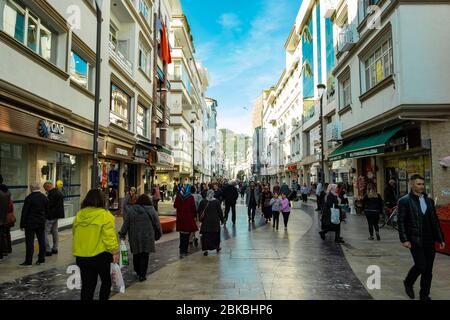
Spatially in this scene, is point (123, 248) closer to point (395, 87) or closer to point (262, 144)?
point (395, 87)

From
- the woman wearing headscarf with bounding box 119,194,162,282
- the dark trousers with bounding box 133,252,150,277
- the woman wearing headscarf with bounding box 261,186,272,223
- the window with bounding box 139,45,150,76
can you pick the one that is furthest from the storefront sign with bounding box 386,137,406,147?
the window with bounding box 139,45,150,76

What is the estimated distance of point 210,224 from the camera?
8891mm

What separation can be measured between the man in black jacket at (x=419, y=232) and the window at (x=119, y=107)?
15460 mm

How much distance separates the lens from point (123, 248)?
5.96 metres

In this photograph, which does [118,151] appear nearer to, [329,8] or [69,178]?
[69,178]

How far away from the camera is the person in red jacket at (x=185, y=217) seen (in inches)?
352

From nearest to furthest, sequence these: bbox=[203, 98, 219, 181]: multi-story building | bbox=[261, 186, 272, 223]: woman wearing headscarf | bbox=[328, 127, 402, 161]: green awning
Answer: bbox=[328, 127, 402, 161]: green awning, bbox=[261, 186, 272, 223]: woman wearing headscarf, bbox=[203, 98, 219, 181]: multi-story building

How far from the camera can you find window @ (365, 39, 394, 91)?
15.1m

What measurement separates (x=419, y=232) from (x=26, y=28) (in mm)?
11127

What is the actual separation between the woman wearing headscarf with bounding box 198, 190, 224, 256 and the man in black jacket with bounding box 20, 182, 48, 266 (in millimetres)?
3605

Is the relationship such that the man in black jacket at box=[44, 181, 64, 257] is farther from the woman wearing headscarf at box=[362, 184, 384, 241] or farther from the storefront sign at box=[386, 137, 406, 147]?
the storefront sign at box=[386, 137, 406, 147]

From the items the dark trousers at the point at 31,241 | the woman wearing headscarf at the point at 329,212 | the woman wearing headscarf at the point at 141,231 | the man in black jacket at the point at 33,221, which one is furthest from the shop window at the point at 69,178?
the woman wearing headscarf at the point at 329,212

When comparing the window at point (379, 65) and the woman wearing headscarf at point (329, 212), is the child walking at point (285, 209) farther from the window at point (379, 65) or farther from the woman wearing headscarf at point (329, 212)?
the window at point (379, 65)
